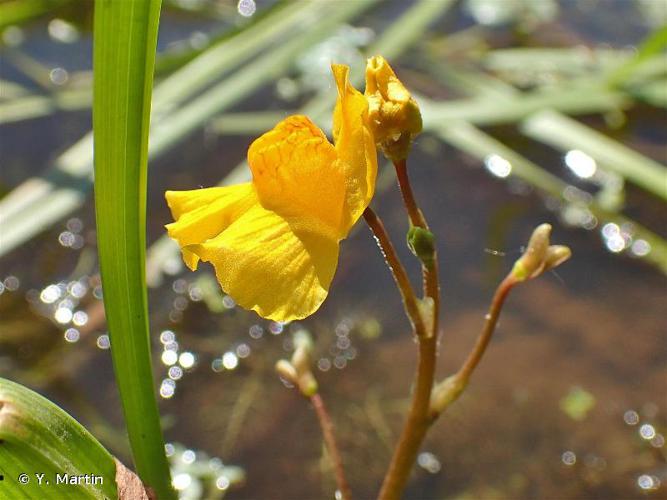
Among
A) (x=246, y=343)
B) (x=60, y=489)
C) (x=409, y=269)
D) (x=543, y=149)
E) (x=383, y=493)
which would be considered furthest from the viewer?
(x=543, y=149)

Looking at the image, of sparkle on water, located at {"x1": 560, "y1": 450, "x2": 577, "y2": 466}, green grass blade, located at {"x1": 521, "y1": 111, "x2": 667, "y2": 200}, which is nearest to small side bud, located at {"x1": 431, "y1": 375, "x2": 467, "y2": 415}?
sparkle on water, located at {"x1": 560, "y1": 450, "x2": 577, "y2": 466}

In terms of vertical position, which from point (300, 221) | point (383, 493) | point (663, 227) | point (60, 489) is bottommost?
point (663, 227)

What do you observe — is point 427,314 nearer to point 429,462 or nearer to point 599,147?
point 429,462

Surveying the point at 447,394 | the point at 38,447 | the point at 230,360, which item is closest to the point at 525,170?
the point at 230,360

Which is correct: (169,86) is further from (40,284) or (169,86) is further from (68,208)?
(40,284)

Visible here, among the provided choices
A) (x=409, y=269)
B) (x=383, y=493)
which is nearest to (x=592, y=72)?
(x=409, y=269)

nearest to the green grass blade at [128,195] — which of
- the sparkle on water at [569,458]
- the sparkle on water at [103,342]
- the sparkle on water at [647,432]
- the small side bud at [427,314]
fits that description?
the small side bud at [427,314]

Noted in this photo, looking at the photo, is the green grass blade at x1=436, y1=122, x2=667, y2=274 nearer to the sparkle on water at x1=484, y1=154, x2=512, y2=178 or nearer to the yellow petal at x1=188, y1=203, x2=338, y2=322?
the sparkle on water at x1=484, y1=154, x2=512, y2=178
